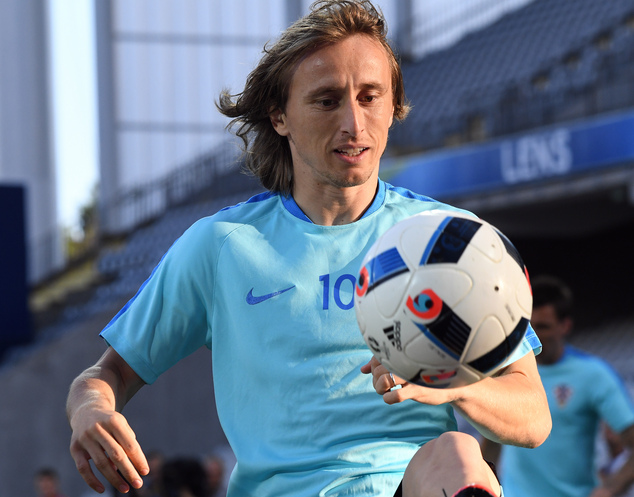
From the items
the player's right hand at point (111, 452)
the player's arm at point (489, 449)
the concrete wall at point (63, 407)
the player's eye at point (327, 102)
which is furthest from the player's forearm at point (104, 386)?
the concrete wall at point (63, 407)

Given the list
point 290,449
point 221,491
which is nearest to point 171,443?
point 221,491

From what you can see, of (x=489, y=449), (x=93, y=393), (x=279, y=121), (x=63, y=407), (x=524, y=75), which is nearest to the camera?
(x=93, y=393)

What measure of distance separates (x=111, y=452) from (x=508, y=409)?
3.17 feet

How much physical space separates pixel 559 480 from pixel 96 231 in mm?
16243

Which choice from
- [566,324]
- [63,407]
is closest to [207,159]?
[63,407]

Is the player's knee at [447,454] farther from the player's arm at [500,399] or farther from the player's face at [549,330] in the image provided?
the player's face at [549,330]

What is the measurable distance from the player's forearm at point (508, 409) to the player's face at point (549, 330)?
2.71 m

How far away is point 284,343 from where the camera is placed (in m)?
2.62

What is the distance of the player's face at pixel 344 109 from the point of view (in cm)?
267

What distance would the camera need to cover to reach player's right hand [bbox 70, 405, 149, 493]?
2.31 m

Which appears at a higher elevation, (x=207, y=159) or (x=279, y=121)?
(x=279, y=121)

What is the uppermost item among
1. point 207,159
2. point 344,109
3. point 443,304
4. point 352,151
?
point 344,109

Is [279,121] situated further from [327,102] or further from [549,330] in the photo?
[549,330]

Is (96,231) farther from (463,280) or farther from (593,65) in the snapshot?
(463,280)
